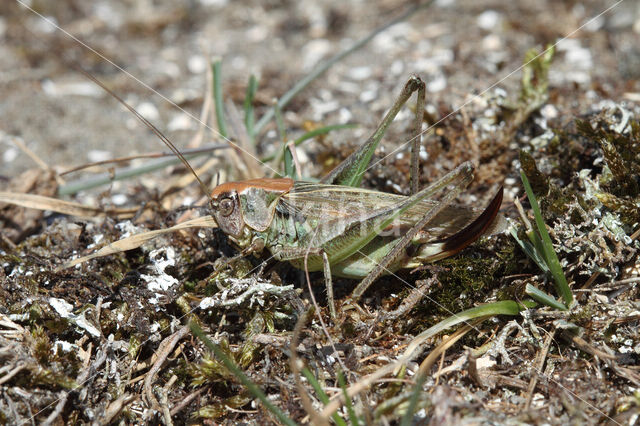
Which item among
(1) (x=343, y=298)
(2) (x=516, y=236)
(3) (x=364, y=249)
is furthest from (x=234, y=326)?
(2) (x=516, y=236)

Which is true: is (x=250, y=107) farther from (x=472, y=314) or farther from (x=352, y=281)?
(x=472, y=314)

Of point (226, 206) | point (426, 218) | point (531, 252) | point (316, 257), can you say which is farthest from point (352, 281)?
point (531, 252)

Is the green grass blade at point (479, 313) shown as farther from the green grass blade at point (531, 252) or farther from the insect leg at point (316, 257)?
the insect leg at point (316, 257)

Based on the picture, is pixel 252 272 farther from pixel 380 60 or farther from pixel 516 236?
pixel 380 60

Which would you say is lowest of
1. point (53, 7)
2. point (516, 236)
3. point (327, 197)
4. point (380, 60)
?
point (516, 236)

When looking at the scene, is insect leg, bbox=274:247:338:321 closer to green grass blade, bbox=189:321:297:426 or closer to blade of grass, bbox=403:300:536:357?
blade of grass, bbox=403:300:536:357

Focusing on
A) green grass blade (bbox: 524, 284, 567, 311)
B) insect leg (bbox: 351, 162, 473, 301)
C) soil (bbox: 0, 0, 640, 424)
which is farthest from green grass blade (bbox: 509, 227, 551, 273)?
insect leg (bbox: 351, 162, 473, 301)

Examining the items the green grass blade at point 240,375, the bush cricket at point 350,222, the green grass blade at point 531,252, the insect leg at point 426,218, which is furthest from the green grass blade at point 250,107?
the green grass blade at point 240,375

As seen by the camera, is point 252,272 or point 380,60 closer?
point 252,272
